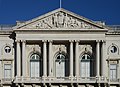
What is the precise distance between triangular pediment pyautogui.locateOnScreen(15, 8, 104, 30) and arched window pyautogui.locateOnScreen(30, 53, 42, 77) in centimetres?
314

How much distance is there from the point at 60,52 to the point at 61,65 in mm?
1340

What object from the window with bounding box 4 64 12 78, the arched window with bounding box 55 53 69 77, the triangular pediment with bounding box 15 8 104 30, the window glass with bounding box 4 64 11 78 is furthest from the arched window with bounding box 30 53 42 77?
the triangular pediment with bounding box 15 8 104 30

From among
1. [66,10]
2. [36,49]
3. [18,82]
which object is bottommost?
[18,82]

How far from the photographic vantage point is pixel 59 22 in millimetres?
52594

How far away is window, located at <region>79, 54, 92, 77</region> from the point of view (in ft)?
174

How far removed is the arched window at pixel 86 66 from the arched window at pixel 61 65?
1547 millimetres

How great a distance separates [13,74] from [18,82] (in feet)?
6.89

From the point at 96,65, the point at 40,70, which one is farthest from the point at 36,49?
the point at 96,65

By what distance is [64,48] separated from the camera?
5338cm

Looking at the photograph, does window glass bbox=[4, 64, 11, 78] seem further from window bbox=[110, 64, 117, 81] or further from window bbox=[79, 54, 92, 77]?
window bbox=[110, 64, 117, 81]

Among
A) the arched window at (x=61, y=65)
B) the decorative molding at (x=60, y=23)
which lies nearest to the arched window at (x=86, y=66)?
the arched window at (x=61, y=65)

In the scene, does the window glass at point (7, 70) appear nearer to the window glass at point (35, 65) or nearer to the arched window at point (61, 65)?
the window glass at point (35, 65)

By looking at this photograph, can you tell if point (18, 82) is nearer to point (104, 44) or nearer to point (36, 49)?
point (36, 49)

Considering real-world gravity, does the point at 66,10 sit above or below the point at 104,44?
above
